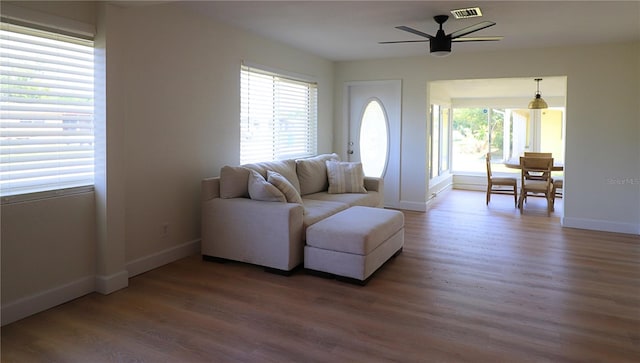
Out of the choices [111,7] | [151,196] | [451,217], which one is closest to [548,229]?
[451,217]

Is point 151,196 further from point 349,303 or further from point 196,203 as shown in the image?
point 349,303

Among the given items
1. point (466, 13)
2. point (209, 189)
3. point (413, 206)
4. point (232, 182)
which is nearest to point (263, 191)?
point (232, 182)

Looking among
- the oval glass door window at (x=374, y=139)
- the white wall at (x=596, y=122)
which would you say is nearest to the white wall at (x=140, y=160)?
the oval glass door window at (x=374, y=139)

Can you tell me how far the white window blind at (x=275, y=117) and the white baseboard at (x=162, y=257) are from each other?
1.25 m

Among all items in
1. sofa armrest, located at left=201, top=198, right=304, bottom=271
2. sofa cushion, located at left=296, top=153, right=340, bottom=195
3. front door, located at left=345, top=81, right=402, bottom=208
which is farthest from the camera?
front door, located at left=345, top=81, right=402, bottom=208

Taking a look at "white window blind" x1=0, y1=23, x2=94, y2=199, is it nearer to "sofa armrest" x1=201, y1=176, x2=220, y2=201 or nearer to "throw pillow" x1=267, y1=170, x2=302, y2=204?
"sofa armrest" x1=201, y1=176, x2=220, y2=201

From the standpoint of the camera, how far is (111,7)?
324 cm

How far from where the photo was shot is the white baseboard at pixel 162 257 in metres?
3.77

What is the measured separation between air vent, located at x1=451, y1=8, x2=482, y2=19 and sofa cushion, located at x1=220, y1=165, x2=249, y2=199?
2.50 metres

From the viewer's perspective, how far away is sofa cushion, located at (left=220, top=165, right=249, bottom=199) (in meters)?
4.19

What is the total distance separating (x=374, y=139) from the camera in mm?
7184

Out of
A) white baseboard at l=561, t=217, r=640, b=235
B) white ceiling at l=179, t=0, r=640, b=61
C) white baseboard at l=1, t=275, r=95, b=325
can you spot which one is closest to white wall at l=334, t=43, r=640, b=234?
white baseboard at l=561, t=217, r=640, b=235

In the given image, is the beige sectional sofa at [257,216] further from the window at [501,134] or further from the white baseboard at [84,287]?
the window at [501,134]

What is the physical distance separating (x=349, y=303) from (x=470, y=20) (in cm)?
308
